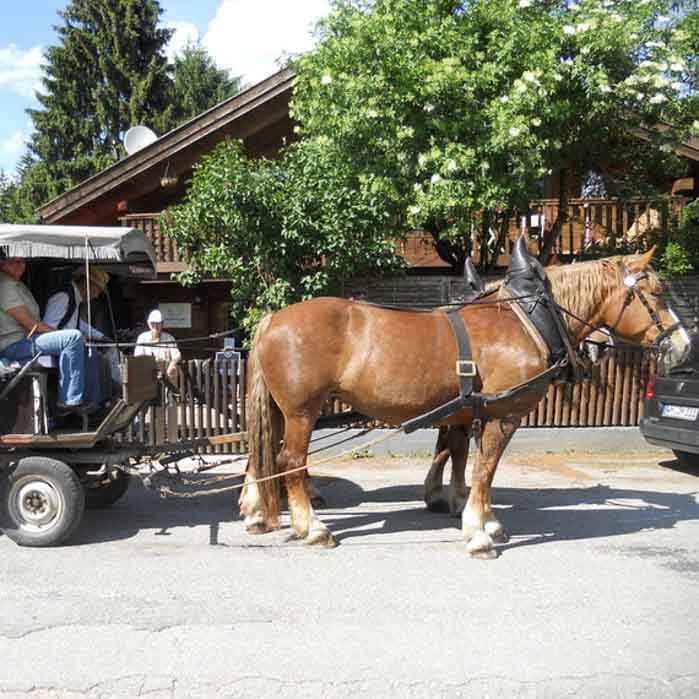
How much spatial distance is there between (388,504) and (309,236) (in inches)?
147

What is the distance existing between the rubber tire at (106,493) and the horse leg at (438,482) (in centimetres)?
264

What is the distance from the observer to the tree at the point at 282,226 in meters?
8.79

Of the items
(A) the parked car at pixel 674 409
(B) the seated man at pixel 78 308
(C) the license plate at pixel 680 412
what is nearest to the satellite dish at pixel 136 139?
(B) the seated man at pixel 78 308

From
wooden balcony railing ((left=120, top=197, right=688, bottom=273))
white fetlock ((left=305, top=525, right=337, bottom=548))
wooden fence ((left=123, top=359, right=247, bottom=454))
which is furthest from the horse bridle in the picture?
wooden balcony railing ((left=120, top=197, right=688, bottom=273))

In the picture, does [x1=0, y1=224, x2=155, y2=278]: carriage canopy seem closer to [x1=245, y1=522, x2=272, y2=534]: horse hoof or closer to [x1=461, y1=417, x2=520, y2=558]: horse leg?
[x1=245, y1=522, x2=272, y2=534]: horse hoof

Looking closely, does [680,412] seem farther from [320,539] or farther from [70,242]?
[70,242]

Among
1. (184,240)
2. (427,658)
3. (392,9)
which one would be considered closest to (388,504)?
(427,658)

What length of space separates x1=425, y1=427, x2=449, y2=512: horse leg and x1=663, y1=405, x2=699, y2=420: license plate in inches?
119

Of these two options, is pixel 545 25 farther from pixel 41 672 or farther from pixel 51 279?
pixel 41 672

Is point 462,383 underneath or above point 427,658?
above

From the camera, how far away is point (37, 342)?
5348mm

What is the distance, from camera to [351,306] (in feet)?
17.9

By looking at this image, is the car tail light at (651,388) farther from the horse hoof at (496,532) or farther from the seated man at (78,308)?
the seated man at (78,308)

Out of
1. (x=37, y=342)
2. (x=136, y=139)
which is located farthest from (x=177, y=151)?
(x=37, y=342)
